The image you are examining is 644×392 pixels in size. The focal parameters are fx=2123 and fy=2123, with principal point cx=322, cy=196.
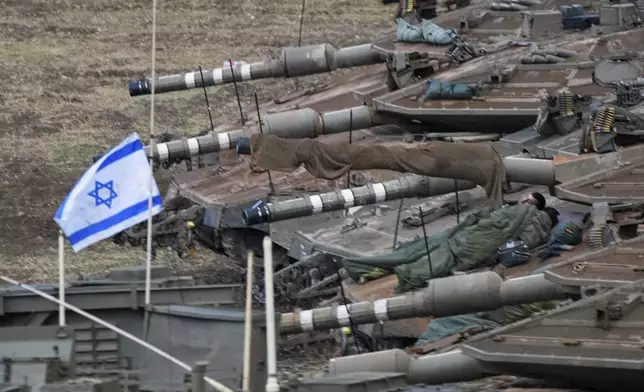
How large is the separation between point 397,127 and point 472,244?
621 centimetres

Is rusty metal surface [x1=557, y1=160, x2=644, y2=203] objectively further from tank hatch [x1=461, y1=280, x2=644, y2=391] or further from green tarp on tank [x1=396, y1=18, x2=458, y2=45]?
green tarp on tank [x1=396, y1=18, x2=458, y2=45]

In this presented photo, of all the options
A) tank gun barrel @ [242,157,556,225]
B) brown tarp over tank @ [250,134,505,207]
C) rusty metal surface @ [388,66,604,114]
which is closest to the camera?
brown tarp over tank @ [250,134,505,207]

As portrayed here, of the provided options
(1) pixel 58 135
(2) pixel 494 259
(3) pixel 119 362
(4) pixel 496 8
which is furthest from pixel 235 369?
(1) pixel 58 135

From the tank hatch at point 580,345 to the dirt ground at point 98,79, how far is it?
37.3 ft

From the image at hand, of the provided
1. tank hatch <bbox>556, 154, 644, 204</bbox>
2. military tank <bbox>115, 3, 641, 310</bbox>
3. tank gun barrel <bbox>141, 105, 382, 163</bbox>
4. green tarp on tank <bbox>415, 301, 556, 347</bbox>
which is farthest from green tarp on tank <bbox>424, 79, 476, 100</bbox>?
green tarp on tank <bbox>415, 301, 556, 347</bbox>

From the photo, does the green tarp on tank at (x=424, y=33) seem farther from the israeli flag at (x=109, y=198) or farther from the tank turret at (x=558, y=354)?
the tank turret at (x=558, y=354)

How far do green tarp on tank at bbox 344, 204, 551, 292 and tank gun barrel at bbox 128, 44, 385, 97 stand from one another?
792 cm

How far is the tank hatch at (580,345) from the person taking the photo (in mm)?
14242

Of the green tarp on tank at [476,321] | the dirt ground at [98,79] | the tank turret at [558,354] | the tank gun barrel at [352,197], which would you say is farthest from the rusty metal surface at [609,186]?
the dirt ground at [98,79]

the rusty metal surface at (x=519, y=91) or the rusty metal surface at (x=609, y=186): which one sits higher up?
the rusty metal surface at (x=519, y=91)

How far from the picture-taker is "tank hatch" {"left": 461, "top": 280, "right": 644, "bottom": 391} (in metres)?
14.2

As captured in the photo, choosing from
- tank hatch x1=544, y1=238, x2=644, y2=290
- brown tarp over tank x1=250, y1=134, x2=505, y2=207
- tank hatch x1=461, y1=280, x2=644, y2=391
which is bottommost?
tank hatch x1=461, y1=280, x2=644, y2=391

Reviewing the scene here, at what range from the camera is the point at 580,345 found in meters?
14.5

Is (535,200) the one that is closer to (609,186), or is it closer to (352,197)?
(609,186)
